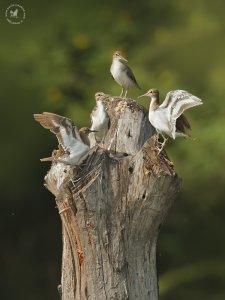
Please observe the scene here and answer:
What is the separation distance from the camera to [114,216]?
4492mm

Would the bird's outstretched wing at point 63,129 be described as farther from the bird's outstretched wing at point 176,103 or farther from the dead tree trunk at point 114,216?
the bird's outstretched wing at point 176,103

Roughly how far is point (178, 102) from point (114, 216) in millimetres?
590

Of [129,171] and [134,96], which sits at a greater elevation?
[134,96]

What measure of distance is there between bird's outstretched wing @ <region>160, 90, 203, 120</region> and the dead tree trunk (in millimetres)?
169

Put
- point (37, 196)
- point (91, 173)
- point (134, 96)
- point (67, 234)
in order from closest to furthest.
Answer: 1. point (91, 173)
2. point (67, 234)
3. point (134, 96)
4. point (37, 196)

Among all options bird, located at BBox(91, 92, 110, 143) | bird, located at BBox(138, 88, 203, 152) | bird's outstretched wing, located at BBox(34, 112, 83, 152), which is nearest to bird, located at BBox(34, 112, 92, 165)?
bird's outstretched wing, located at BBox(34, 112, 83, 152)

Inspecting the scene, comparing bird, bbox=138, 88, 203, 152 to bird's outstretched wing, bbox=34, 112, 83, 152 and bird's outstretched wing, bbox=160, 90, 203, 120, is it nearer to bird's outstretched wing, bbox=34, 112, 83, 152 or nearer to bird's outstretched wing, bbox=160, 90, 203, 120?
bird's outstretched wing, bbox=160, 90, 203, 120

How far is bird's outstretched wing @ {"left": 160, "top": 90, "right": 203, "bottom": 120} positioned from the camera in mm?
4375

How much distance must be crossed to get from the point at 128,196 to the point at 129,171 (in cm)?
11

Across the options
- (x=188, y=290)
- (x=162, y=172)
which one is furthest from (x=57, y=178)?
(x=188, y=290)

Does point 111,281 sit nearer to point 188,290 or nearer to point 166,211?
point 166,211

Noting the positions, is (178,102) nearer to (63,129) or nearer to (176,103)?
(176,103)

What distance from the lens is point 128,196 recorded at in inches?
177

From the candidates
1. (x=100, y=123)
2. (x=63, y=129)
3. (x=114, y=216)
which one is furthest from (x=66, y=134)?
(x=100, y=123)
